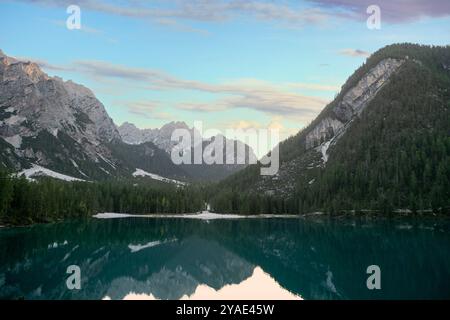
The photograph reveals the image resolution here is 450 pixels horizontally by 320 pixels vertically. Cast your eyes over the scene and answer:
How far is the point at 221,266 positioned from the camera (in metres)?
71.0

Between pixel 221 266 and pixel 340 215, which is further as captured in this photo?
pixel 340 215

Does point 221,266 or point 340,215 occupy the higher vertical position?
point 340,215

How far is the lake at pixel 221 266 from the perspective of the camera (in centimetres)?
4744

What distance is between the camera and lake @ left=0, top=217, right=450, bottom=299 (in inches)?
1868

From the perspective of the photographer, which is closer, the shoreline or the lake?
the lake

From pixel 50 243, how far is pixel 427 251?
202ft

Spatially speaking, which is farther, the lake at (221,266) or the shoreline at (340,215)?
the shoreline at (340,215)
